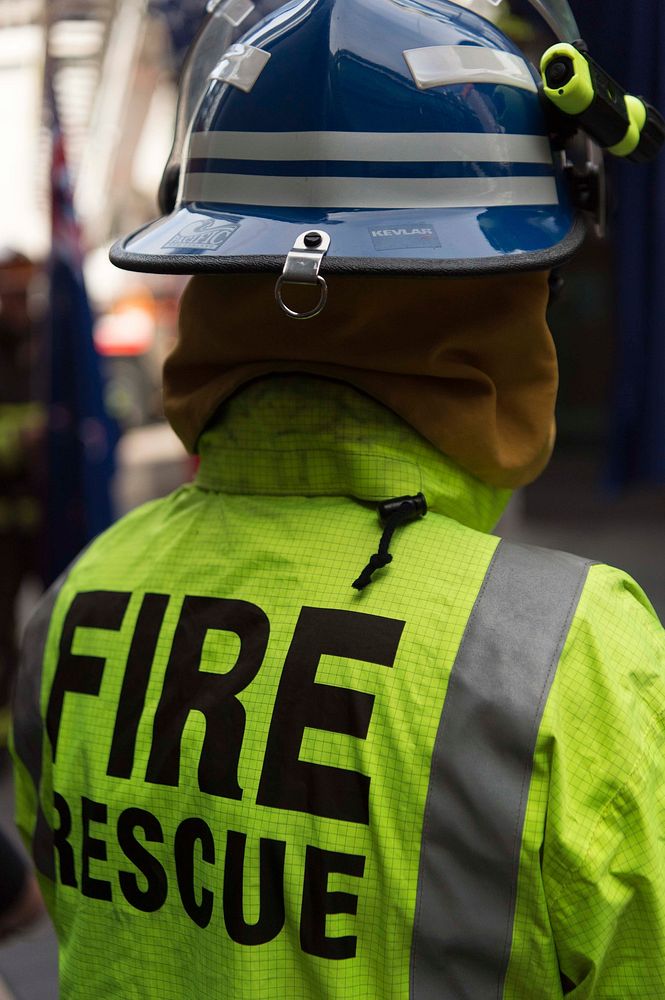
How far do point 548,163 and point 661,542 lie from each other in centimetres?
652

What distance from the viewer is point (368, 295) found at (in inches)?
51.4

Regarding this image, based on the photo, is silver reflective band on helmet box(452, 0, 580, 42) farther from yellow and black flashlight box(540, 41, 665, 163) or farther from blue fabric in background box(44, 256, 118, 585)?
blue fabric in background box(44, 256, 118, 585)

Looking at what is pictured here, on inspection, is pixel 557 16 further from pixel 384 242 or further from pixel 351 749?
pixel 351 749

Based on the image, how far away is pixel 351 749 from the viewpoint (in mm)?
1210

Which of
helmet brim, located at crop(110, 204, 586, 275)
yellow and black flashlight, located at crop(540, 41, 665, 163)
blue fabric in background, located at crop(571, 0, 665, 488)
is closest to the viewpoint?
helmet brim, located at crop(110, 204, 586, 275)

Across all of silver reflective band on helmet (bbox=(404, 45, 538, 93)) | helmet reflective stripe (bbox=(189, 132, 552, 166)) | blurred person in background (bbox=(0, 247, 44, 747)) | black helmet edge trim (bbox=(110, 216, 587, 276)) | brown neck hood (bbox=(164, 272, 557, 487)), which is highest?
silver reflective band on helmet (bbox=(404, 45, 538, 93))

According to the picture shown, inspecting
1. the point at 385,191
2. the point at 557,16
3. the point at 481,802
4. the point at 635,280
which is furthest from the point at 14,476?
the point at 481,802

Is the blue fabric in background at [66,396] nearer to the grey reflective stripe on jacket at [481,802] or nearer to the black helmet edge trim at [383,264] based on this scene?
the black helmet edge trim at [383,264]

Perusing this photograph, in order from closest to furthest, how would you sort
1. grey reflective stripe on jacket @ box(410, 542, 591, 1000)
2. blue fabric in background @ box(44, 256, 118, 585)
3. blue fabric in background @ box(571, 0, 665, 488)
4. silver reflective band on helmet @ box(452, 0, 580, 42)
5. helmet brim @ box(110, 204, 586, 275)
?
grey reflective stripe on jacket @ box(410, 542, 591, 1000) < helmet brim @ box(110, 204, 586, 275) < silver reflective band on helmet @ box(452, 0, 580, 42) < blue fabric in background @ box(571, 0, 665, 488) < blue fabric in background @ box(44, 256, 118, 585)

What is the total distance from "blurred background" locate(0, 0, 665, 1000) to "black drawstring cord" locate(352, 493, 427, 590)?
517mm

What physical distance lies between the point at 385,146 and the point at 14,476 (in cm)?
429

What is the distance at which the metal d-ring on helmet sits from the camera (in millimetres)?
1289

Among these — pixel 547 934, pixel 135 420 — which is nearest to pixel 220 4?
pixel 547 934

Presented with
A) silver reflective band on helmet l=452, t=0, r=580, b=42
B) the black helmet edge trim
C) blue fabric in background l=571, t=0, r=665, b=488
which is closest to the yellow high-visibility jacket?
the black helmet edge trim
